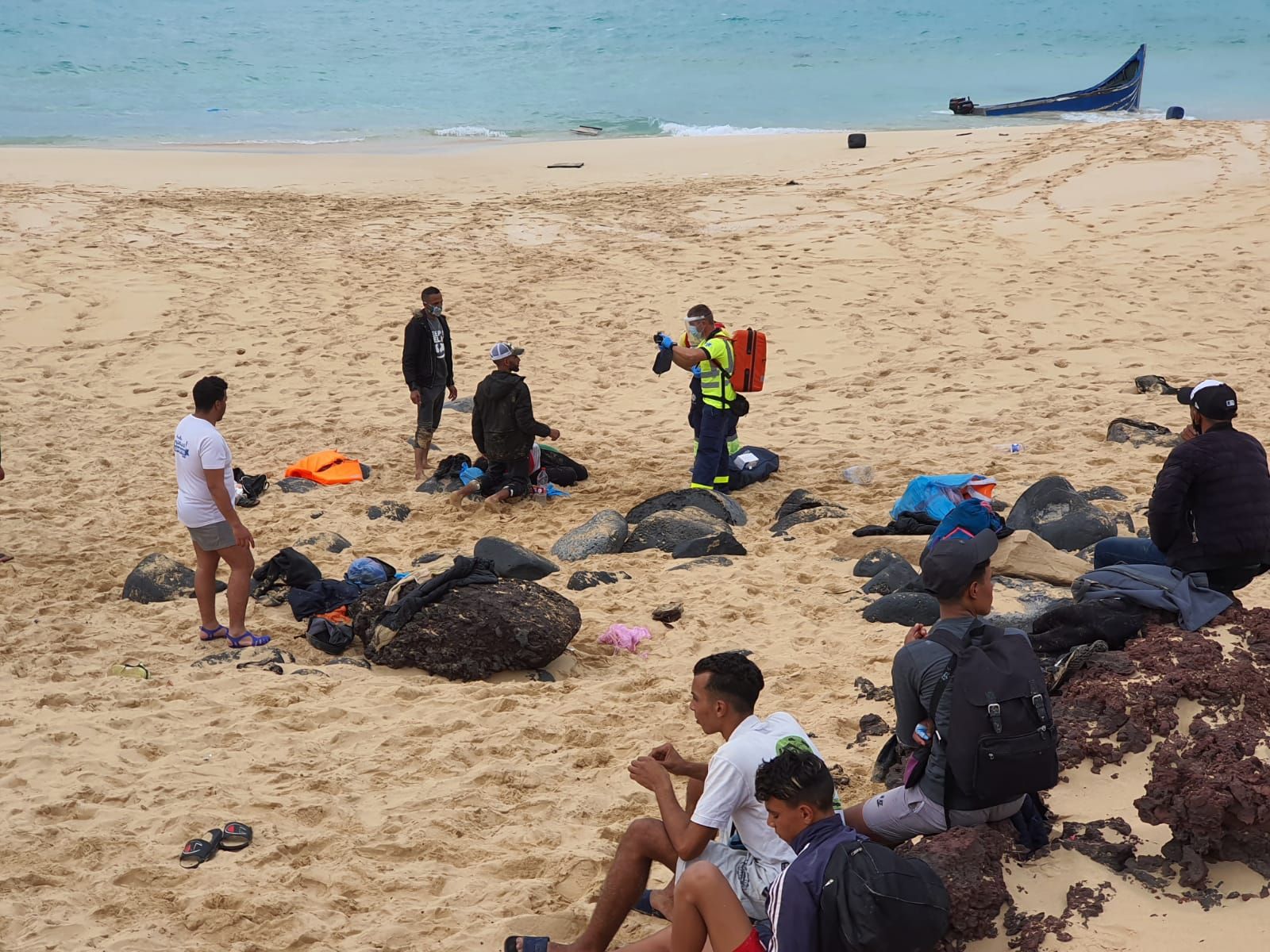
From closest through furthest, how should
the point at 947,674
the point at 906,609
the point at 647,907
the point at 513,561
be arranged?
the point at 947,674 → the point at 647,907 → the point at 906,609 → the point at 513,561

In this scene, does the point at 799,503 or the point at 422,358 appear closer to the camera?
the point at 799,503

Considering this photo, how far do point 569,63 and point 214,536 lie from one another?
155ft

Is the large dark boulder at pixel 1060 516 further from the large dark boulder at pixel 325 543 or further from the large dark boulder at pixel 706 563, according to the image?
the large dark boulder at pixel 325 543

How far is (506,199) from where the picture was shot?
64.2 ft

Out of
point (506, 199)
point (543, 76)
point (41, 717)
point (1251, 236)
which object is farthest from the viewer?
point (543, 76)

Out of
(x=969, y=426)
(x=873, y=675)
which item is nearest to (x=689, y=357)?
(x=969, y=426)

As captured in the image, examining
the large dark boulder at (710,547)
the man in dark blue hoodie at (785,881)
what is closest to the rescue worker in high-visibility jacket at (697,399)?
the large dark boulder at (710,547)

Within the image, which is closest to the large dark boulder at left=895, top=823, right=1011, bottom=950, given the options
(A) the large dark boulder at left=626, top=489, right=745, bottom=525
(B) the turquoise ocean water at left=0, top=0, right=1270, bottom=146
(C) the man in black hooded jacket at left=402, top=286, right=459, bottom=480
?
(A) the large dark boulder at left=626, top=489, right=745, bottom=525

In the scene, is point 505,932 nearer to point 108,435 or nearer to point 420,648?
point 420,648

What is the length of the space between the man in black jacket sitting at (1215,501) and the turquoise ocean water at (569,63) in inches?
1095

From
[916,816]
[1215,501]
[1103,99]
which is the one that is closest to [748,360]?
[1215,501]

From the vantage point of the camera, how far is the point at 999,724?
374 cm

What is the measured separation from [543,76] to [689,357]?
41087mm

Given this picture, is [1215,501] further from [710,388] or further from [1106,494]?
[710,388]
